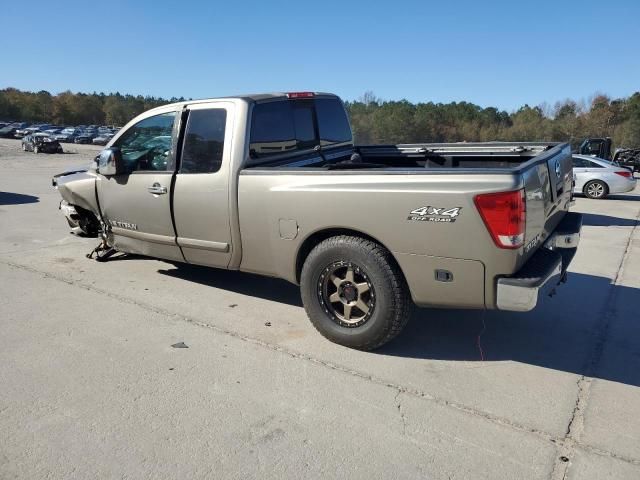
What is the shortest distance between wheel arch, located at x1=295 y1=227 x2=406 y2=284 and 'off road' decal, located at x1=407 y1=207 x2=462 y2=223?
13.3 inches

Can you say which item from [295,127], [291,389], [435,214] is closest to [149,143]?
[295,127]

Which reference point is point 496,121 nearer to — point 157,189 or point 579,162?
point 579,162

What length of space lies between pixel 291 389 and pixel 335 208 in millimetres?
1306

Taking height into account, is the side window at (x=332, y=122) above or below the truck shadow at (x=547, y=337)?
above

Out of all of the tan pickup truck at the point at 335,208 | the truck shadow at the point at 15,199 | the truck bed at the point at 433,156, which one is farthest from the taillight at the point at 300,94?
the truck shadow at the point at 15,199

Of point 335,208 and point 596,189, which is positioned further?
point 596,189

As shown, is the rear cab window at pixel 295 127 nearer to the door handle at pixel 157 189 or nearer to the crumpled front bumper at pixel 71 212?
the door handle at pixel 157 189

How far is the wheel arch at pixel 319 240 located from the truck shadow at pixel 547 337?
87 centimetres

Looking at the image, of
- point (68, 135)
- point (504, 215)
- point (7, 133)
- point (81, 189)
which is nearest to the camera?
point (504, 215)

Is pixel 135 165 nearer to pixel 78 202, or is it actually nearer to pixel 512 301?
pixel 78 202

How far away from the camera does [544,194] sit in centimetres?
355

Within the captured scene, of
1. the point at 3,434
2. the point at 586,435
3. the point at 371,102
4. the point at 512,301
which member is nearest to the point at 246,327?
the point at 3,434

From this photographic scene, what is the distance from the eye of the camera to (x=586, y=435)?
2.86 metres

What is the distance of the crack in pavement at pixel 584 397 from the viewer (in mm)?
2629
